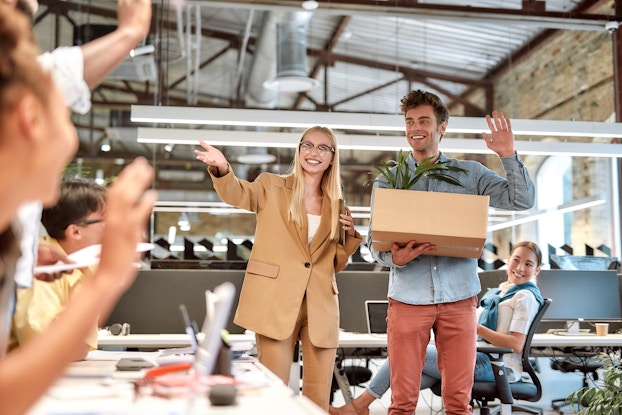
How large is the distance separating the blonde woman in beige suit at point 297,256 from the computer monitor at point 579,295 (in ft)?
9.22

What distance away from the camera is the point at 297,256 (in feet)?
9.24

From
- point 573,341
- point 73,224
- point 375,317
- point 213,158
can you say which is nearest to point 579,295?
point 573,341

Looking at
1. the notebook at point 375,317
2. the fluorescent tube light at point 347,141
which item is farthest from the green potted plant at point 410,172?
the fluorescent tube light at point 347,141

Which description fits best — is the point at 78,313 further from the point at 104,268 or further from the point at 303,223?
the point at 303,223

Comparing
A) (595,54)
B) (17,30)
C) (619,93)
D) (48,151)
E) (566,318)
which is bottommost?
(566,318)

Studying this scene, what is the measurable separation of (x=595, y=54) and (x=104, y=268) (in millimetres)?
9586

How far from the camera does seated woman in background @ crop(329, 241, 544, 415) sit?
3900mm

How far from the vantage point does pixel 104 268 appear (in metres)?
0.84

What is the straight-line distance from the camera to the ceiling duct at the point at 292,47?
8.70m

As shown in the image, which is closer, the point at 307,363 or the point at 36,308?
the point at 36,308

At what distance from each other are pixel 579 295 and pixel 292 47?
5021 millimetres

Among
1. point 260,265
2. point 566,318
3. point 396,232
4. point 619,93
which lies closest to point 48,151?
point 396,232

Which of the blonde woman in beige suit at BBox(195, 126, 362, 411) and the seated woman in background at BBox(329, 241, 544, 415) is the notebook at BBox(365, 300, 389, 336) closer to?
the seated woman in background at BBox(329, 241, 544, 415)

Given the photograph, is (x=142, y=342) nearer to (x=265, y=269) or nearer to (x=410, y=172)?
(x=265, y=269)
